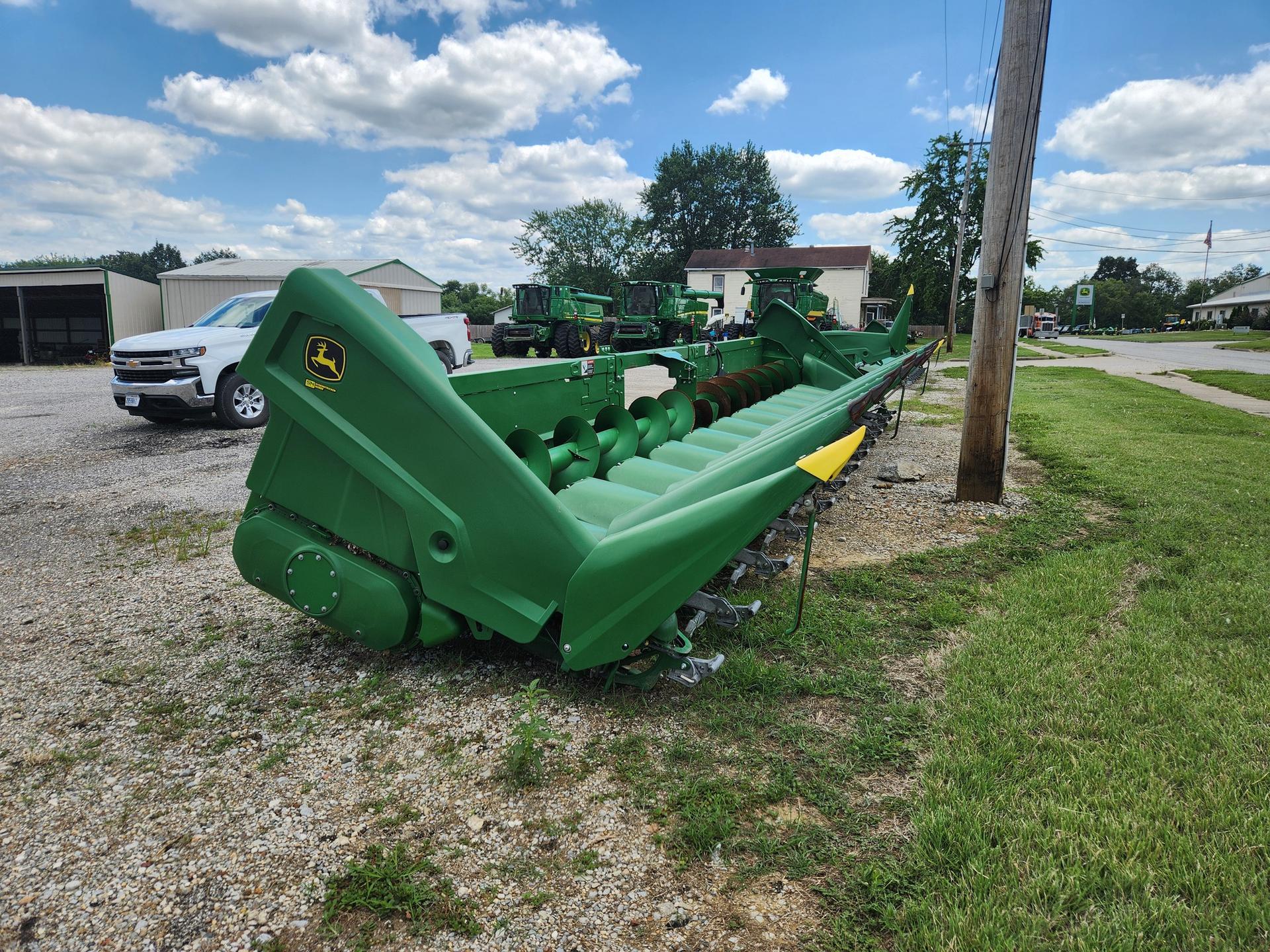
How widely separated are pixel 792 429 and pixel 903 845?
2000 millimetres

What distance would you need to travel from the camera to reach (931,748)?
2336 millimetres

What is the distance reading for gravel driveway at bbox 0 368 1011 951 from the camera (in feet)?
5.64

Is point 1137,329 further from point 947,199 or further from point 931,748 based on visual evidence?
point 931,748

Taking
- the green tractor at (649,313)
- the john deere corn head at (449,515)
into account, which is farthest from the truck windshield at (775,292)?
the john deere corn head at (449,515)

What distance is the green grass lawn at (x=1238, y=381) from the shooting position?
505 inches

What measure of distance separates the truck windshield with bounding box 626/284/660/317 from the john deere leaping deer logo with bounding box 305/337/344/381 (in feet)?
75.0

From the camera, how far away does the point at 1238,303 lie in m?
69.4

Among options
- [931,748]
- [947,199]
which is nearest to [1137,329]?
[947,199]

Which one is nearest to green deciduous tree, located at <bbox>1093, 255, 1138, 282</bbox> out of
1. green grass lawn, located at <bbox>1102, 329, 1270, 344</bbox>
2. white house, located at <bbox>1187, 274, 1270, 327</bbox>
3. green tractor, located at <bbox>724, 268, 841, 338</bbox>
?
white house, located at <bbox>1187, 274, 1270, 327</bbox>

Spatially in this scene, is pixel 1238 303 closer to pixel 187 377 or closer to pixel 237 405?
pixel 237 405

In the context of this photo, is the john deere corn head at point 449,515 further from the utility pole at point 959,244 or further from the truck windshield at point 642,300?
the utility pole at point 959,244

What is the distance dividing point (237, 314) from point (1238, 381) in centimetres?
1833

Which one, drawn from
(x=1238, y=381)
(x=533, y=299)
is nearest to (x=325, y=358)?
(x=1238, y=381)

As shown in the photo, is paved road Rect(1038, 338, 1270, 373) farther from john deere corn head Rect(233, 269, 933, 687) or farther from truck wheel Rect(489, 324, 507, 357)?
john deere corn head Rect(233, 269, 933, 687)
